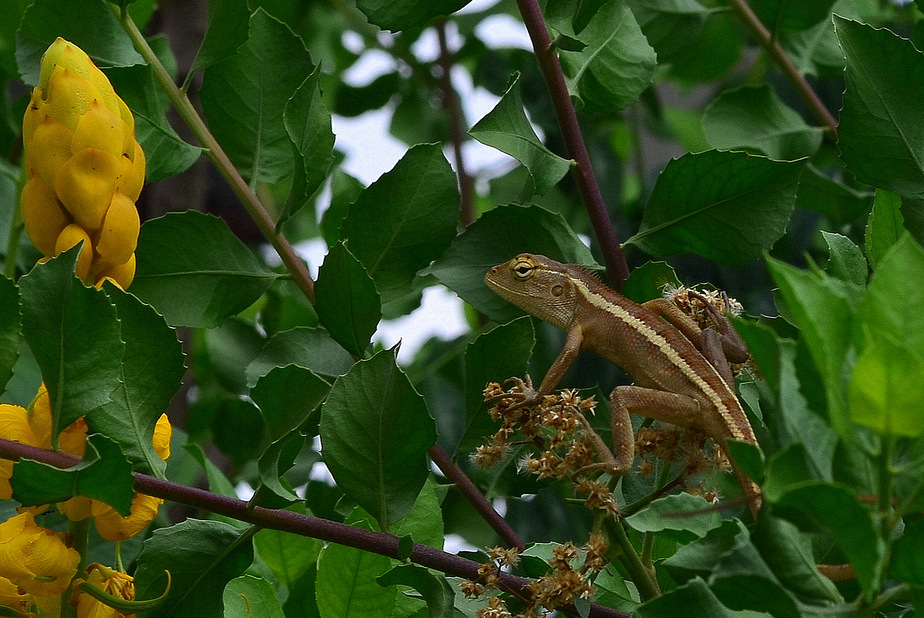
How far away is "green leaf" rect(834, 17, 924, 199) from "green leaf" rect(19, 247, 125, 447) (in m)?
0.46

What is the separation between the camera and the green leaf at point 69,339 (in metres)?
0.54

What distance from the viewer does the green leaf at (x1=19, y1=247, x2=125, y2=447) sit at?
0.54 m

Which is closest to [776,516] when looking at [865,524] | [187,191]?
[865,524]

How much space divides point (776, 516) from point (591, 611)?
0.62 ft

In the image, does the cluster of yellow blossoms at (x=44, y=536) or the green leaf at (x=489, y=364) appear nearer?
the cluster of yellow blossoms at (x=44, y=536)

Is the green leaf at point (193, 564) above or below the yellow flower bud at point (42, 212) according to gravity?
below

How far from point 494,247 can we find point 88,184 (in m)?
0.33

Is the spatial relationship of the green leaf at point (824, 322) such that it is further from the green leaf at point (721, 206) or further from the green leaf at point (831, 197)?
the green leaf at point (831, 197)

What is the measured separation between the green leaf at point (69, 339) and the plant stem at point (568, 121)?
34 cm

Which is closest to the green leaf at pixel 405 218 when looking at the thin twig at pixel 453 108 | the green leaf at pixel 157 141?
the green leaf at pixel 157 141

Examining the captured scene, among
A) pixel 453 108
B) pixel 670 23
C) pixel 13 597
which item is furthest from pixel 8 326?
pixel 453 108

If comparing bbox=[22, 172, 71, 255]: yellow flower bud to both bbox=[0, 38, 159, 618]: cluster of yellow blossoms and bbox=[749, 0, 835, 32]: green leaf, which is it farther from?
bbox=[749, 0, 835, 32]: green leaf

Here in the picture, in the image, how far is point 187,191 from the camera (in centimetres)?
124

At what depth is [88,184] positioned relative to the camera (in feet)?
1.76
